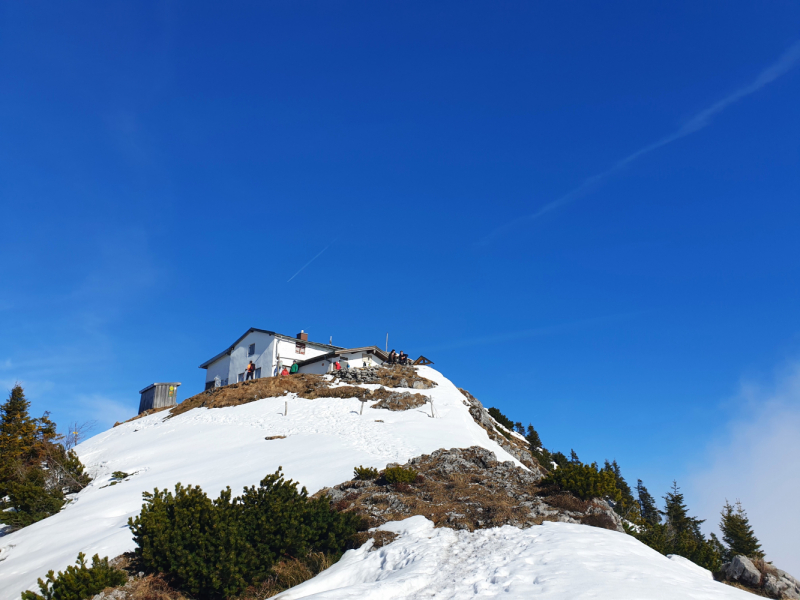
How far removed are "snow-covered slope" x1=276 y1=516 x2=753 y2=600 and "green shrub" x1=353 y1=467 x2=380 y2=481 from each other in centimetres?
530

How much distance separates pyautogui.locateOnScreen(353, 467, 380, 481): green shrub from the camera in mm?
18750

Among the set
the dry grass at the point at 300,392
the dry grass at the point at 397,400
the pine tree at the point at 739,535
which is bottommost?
the pine tree at the point at 739,535

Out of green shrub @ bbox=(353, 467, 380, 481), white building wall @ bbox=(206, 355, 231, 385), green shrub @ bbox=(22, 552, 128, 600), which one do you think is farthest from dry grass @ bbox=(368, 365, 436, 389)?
green shrub @ bbox=(22, 552, 128, 600)

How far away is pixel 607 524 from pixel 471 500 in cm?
387

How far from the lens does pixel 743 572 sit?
11945 millimetres

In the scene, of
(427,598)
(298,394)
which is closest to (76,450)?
(298,394)

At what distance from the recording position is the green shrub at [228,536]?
10898 mm

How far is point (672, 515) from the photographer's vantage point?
6247 cm

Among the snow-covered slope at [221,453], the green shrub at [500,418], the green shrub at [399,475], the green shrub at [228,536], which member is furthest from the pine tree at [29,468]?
the green shrub at [500,418]

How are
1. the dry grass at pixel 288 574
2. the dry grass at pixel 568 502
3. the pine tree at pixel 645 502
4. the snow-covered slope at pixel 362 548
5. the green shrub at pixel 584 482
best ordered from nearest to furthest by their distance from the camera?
the snow-covered slope at pixel 362 548
the dry grass at pixel 288 574
the dry grass at pixel 568 502
the green shrub at pixel 584 482
the pine tree at pixel 645 502

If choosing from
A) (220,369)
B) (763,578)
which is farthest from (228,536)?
(220,369)

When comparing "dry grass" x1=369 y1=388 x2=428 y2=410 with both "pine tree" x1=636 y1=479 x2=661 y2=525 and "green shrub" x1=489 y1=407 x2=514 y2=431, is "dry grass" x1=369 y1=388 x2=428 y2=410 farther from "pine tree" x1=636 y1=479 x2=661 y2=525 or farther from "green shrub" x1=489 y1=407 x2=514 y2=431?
"pine tree" x1=636 y1=479 x2=661 y2=525

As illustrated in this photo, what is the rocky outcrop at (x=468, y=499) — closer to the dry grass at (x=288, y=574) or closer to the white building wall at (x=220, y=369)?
the dry grass at (x=288, y=574)

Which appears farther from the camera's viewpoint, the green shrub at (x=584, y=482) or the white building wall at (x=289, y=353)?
the white building wall at (x=289, y=353)
